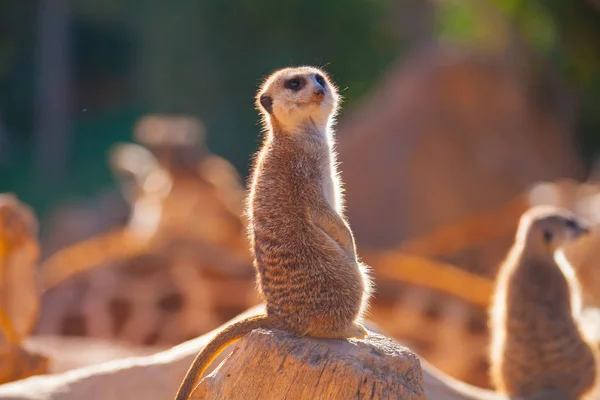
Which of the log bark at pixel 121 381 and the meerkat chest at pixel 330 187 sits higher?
the meerkat chest at pixel 330 187

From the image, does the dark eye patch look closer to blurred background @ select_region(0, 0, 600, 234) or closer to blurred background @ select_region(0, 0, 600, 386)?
blurred background @ select_region(0, 0, 600, 386)

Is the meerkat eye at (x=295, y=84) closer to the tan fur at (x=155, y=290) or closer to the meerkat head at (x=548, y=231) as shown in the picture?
the meerkat head at (x=548, y=231)

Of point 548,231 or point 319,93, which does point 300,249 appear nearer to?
point 319,93

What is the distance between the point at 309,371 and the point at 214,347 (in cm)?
27

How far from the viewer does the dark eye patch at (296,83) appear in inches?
117

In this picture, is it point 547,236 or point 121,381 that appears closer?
point 121,381

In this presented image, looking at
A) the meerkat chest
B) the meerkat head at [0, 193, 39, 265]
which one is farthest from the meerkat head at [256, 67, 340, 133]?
the meerkat head at [0, 193, 39, 265]

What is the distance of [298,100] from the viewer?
116 inches

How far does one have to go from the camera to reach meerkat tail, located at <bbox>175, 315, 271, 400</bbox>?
2525mm

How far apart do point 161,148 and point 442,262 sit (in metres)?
3.73

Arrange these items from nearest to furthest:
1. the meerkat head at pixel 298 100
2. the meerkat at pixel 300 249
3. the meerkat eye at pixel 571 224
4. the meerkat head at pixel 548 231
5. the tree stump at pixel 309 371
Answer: the tree stump at pixel 309 371 → the meerkat at pixel 300 249 → the meerkat head at pixel 298 100 → the meerkat head at pixel 548 231 → the meerkat eye at pixel 571 224

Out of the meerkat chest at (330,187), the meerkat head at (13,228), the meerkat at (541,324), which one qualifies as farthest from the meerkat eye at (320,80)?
the meerkat head at (13,228)

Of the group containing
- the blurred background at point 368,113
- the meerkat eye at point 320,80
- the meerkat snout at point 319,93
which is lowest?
the meerkat snout at point 319,93

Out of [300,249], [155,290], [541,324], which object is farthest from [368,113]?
[300,249]
